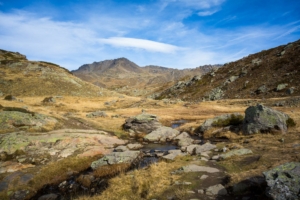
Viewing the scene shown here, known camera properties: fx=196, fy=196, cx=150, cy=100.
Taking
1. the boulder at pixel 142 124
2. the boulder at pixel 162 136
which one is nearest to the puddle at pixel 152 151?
the boulder at pixel 162 136

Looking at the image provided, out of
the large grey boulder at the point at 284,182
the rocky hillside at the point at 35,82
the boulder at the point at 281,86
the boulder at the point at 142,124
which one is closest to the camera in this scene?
the large grey boulder at the point at 284,182

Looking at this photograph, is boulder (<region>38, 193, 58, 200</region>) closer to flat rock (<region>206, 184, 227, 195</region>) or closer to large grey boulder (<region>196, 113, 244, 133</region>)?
flat rock (<region>206, 184, 227, 195</region>)

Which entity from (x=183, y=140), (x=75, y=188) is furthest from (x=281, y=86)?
(x=75, y=188)

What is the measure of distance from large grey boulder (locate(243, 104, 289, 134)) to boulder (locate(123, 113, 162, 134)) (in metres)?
16.8

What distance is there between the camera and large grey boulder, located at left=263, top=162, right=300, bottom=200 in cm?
835

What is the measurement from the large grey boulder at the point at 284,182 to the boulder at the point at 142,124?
92.0 ft

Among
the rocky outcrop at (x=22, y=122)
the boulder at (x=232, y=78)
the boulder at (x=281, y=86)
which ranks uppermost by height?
the boulder at (x=232, y=78)

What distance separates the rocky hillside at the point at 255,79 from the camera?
65562 mm

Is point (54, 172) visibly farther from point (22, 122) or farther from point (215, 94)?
point (215, 94)

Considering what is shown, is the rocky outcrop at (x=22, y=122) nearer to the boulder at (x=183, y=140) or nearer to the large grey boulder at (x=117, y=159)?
the large grey boulder at (x=117, y=159)

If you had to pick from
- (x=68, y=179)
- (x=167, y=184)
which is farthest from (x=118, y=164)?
(x=167, y=184)

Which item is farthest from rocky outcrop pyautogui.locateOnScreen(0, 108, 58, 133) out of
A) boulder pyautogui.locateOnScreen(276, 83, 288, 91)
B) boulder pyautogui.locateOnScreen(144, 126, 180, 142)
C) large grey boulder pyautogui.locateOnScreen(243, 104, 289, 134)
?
boulder pyautogui.locateOnScreen(276, 83, 288, 91)

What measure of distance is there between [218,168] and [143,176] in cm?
595

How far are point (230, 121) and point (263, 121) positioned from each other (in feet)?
23.0
